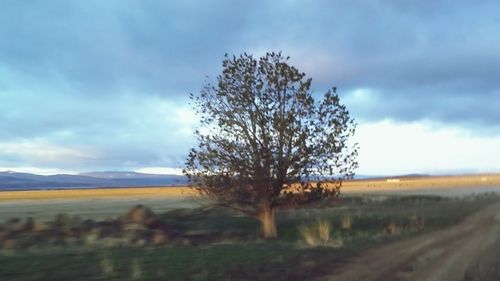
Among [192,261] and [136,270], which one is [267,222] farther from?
[136,270]

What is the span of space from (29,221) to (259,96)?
12.3 meters

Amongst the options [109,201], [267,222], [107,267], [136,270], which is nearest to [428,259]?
[136,270]

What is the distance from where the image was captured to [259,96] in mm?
29438

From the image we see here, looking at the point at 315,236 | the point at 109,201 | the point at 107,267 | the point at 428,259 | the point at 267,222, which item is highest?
the point at 109,201

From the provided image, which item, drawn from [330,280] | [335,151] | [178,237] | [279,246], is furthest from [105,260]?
[335,151]

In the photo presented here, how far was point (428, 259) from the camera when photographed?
18.3 meters

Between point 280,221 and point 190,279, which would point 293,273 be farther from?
point 280,221

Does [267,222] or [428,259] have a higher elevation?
[267,222]

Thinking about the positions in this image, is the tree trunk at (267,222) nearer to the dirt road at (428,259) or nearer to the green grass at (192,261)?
the green grass at (192,261)

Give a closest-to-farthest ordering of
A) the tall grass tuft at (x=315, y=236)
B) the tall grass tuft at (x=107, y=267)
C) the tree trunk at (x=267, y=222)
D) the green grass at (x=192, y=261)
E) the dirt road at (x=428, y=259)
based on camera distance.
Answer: the tall grass tuft at (x=107, y=267)
the green grass at (x=192, y=261)
the dirt road at (x=428, y=259)
the tall grass tuft at (x=315, y=236)
the tree trunk at (x=267, y=222)

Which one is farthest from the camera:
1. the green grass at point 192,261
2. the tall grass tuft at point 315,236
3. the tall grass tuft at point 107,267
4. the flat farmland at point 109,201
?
the flat farmland at point 109,201

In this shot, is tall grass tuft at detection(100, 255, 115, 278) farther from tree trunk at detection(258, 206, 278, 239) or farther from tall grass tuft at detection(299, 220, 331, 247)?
tree trunk at detection(258, 206, 278, 239)

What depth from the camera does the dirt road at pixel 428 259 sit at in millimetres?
15453

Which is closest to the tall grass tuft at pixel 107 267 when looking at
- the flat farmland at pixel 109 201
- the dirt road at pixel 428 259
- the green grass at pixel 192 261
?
the green grass at pixel 192 261
